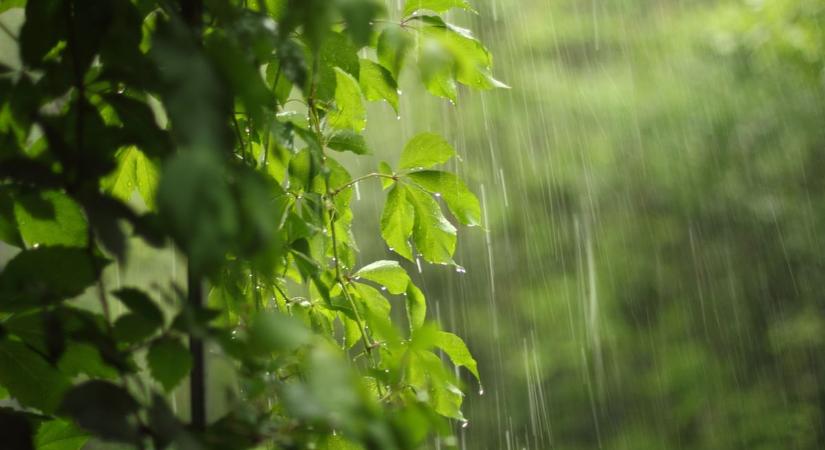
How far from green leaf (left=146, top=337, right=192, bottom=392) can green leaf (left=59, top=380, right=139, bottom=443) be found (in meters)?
0.03

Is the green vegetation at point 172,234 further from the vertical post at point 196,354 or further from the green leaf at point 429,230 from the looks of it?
the green leaf at point 429,230

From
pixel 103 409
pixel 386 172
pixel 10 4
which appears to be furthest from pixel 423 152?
pixel 103 409

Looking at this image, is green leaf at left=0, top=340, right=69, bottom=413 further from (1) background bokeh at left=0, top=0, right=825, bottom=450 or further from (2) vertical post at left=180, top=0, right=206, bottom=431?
(1) background bokeh at left=0, top=0, right=825, bottom=450

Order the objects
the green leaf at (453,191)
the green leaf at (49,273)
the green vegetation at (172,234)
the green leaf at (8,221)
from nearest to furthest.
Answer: the green vegetation at (172,234)
the green leaf at (49,273)
the green leaf at (8,221)
the green leaf at (453,191)

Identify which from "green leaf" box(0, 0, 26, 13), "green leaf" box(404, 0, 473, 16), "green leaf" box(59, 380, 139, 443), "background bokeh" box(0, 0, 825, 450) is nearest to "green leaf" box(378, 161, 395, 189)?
"green leaf" box(404, 0, 473, 16)

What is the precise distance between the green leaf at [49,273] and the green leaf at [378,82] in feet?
1.22

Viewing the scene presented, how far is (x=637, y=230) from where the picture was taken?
203 inches

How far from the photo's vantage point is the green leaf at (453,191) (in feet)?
2.63

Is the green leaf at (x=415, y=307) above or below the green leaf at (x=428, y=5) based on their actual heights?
below

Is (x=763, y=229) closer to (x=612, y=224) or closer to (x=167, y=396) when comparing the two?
(x=612, y=224)

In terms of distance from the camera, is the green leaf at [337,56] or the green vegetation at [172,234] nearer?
the green vegetation at [172,234]

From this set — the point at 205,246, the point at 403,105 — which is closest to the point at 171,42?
the point at 205,246

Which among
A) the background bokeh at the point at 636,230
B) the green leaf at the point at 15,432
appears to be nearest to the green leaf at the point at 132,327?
the green leaf at the point at 15,432

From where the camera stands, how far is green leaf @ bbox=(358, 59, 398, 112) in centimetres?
79
